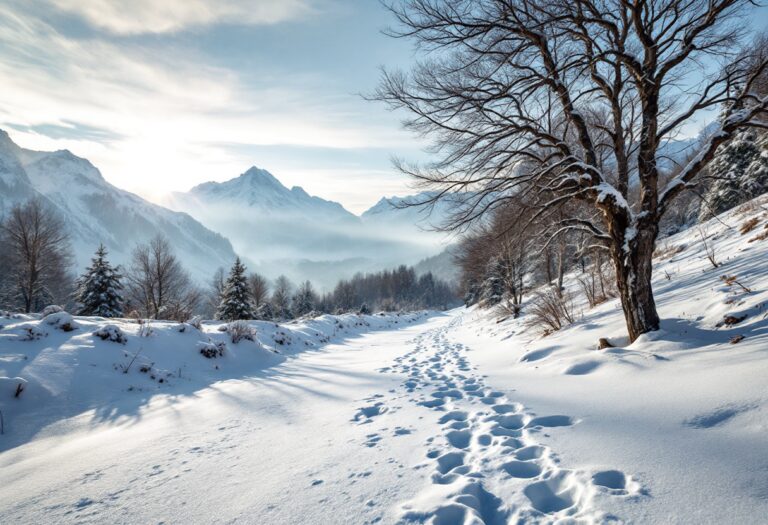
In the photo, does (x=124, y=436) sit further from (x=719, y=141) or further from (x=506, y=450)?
(x=719, y=141)

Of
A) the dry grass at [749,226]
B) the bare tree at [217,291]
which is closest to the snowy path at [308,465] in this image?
the dry grass at [749,226]

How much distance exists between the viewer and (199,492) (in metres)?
2.18

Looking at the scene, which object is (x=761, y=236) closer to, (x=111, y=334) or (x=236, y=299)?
(x=111, y=334)

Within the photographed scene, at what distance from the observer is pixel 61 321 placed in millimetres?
5945

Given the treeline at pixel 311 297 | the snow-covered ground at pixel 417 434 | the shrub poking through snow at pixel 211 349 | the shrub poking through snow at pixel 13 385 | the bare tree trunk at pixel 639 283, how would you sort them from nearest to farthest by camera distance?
the snow-covered ground at pixel 417 434 < the shrub poking through snow at pixel 13 385 < the bare tree trunk at pixel 639 283 < the shrub poking through snow at pixel 211 349 < the treeline at pixel 311 297

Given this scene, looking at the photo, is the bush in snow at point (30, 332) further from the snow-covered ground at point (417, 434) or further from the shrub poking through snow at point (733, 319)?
the shrub poking through snow at point (733, 319)

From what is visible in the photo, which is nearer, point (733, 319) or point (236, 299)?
point (733, 319)

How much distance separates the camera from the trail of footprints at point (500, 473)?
1.73 metres

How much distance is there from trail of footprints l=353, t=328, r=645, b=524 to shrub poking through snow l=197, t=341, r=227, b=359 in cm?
497

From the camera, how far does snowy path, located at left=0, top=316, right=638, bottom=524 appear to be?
1861mm

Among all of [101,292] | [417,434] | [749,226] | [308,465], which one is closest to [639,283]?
[417,434]

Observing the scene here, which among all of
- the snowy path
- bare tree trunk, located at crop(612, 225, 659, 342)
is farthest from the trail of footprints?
bare tree trunk, located at crop(612, 225, 659, 342)

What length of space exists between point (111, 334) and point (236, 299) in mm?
19295

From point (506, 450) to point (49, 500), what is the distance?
10.3 feet
